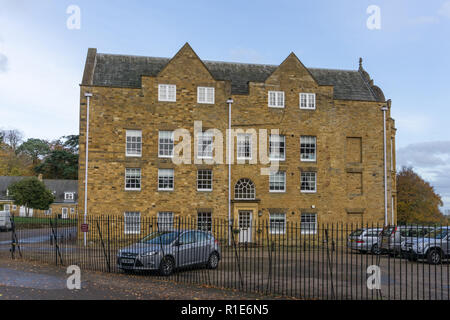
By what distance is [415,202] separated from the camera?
189ft

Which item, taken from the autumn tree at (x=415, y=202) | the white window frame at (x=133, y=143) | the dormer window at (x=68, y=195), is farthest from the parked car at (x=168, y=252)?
the dormer window at (x=68, y=195)

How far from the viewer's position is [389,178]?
102 ft

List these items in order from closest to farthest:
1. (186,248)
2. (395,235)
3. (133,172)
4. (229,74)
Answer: (395,235) < (186,248) < (133,172) < (229,74)

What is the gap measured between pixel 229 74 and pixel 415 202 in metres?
37.9

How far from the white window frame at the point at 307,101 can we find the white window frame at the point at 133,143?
11428 millimetres

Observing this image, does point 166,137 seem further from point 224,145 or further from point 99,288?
point 99,288

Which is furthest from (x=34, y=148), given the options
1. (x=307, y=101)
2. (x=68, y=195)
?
(x=307, y=101)

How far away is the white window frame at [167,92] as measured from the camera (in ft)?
94.8

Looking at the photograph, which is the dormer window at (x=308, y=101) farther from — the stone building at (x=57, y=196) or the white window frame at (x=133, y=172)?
the stone building at (x=57, y=196)

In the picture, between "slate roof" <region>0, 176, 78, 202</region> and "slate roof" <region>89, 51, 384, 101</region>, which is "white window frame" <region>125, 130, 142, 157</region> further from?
"slate roof" <region>0, 176, 78, 202</region>

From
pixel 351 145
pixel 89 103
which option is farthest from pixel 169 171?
pixel 351 145
